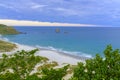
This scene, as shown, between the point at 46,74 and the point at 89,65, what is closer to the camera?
the point at 89,65

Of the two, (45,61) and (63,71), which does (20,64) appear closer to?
(63,71)

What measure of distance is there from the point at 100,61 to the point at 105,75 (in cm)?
117

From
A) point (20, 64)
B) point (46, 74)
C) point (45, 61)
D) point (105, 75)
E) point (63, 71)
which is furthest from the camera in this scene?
point (45, 61)

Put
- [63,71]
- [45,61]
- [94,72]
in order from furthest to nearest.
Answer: [45,61], [63,71], [94,72]

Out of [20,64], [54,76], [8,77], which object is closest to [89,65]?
[54,76]

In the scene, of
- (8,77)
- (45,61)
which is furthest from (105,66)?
→ (45,61)

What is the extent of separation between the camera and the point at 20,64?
72.0 feet

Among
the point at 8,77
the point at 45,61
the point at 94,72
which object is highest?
the point at 94,72

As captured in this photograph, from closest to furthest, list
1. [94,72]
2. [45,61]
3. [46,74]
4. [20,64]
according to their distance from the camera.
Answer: [94,72] < [46,74] < [20,64] < [45,61]

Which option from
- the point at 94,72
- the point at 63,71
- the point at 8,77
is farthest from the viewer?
the point at 8,77

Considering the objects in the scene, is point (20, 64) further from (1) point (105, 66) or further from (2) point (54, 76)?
(1) point (105, 66)

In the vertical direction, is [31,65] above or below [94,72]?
below

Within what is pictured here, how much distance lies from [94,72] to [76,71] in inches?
45.1

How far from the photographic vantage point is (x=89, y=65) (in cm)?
1291
